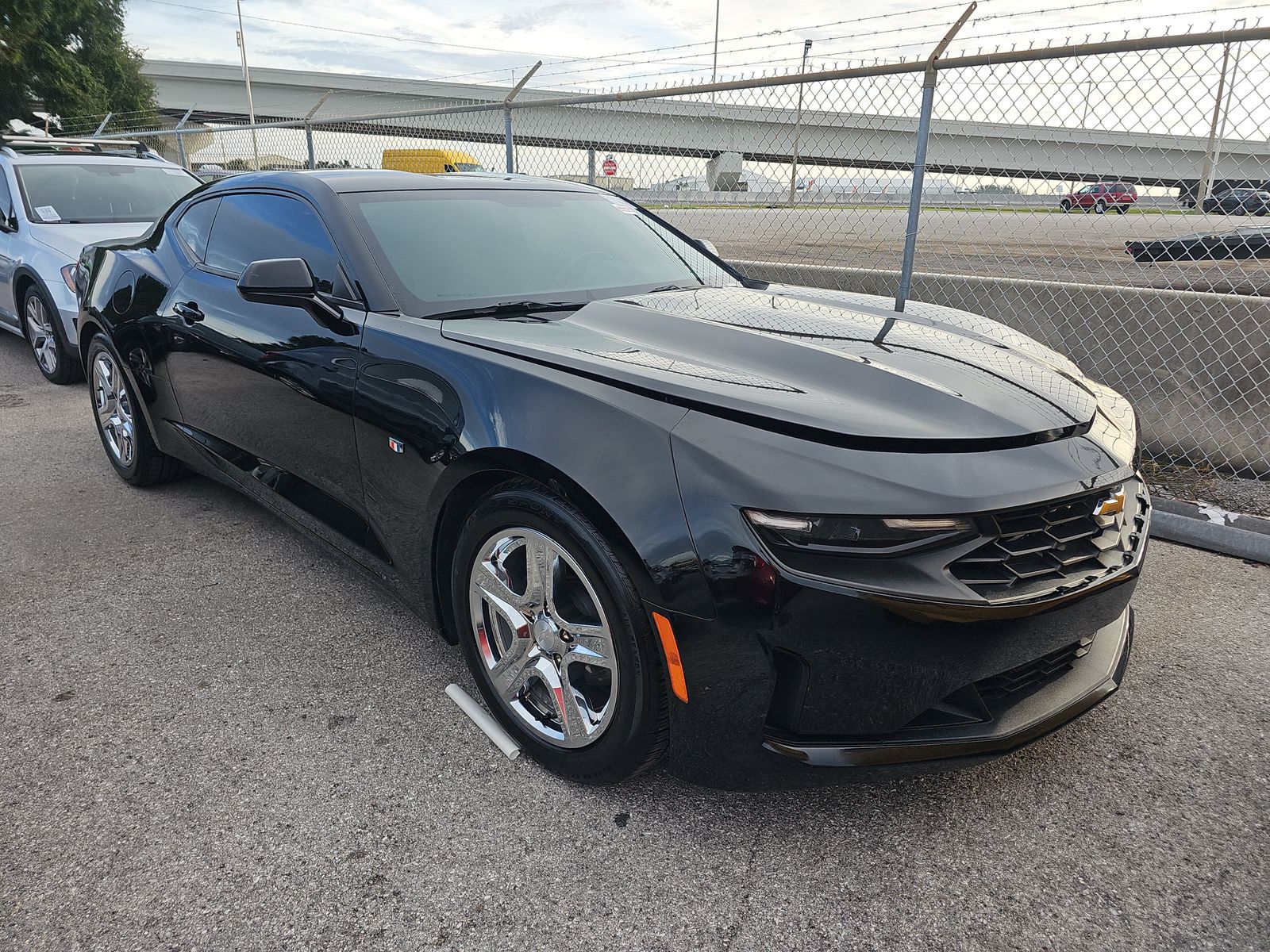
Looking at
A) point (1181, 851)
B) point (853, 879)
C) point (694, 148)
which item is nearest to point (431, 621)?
point (853, 879)

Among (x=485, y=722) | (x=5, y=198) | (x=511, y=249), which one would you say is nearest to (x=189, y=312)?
(x=511, y=249)

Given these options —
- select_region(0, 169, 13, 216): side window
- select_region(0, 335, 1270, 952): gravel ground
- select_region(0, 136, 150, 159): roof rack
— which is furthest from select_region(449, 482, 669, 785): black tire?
select_region(0, 136, 150, 159): roof rack

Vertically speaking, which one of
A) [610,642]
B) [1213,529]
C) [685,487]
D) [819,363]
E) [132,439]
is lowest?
[1213,529]

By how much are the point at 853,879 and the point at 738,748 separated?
0.42m

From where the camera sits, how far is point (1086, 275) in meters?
5.05

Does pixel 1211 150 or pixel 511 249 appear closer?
pixel 511 249

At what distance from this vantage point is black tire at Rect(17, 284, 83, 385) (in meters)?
6.08

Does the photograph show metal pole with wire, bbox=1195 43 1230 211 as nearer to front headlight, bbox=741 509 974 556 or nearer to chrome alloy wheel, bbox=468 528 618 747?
front headlight, bbox=741 509 974 556

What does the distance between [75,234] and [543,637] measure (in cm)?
602

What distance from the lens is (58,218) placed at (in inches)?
255

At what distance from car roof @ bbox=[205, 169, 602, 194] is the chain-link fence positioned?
2.20 meters

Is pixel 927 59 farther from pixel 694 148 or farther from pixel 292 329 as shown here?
pixel 292 329

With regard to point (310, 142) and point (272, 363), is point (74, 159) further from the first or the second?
point (272, 363)

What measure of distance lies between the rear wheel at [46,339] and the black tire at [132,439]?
209 centimetres
